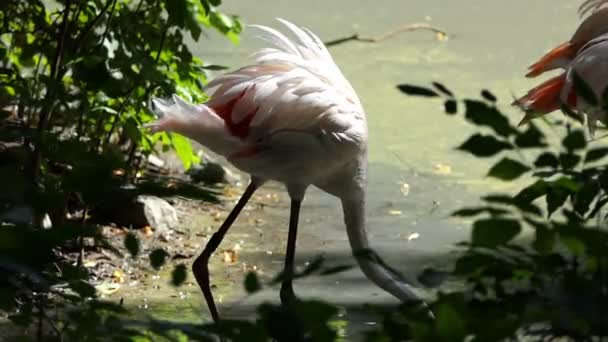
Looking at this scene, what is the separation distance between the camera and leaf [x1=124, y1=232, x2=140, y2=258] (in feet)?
5.22

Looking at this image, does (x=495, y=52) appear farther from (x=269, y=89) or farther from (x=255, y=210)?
(x=269, y=89)

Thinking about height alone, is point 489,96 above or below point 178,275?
above

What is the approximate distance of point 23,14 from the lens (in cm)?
457

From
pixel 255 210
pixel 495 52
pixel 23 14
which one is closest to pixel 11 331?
pixel 23 14

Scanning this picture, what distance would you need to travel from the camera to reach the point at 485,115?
53.9 inches

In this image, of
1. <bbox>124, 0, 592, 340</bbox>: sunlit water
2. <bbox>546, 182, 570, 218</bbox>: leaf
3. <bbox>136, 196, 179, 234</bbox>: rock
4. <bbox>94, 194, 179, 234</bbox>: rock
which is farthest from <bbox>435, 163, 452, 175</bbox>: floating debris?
<bbox>546, 182, 570, 218</bbox>: leaf

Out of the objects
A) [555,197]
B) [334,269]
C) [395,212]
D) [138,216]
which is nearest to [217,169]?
[138,216]

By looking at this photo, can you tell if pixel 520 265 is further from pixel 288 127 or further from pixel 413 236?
pixel 413 236

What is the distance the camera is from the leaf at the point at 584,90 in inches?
51.6

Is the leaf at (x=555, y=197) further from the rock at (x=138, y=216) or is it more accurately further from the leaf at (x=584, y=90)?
the rock at (x=138, y=216)

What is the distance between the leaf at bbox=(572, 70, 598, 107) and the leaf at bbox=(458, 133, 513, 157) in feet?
0.34

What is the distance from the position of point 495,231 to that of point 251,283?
313mm

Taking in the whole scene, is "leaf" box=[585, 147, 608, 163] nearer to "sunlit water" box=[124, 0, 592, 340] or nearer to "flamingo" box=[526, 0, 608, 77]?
"sunlit water" box=[124, 0, 592, 340]

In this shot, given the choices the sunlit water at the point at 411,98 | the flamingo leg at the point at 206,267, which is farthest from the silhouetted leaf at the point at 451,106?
the flamingo leg at the point at 206,267
